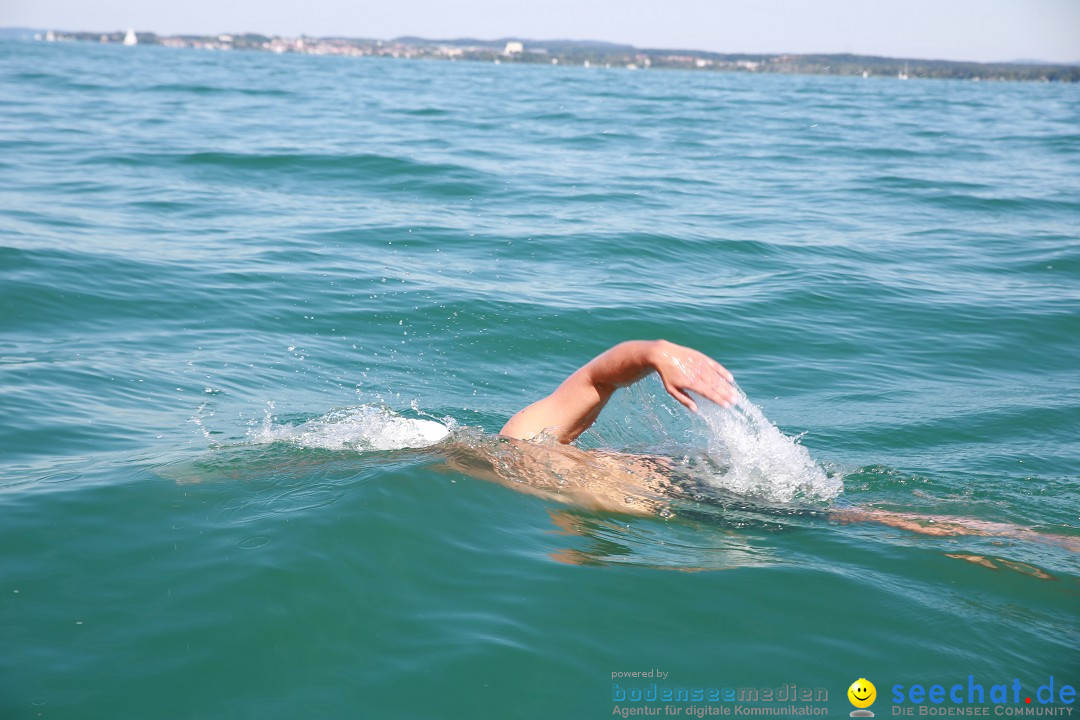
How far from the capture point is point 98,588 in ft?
12.0

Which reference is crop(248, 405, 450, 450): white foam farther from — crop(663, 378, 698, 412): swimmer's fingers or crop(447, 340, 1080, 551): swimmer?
crop(663, 378, 698, 412): swimmer's fingers

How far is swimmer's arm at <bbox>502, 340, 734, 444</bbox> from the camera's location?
3.78 m

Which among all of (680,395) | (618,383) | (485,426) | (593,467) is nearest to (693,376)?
(680,395)

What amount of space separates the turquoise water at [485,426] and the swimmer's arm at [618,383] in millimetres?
418

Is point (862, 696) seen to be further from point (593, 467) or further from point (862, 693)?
point (593, 467)

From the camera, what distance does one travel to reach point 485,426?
6000 millimetres

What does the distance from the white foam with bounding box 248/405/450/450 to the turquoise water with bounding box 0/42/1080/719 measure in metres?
0.04

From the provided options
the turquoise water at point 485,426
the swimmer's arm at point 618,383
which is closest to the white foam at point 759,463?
the turquoise water at point 485,426

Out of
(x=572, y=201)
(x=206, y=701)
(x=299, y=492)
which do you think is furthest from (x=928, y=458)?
(x=572, y=201)

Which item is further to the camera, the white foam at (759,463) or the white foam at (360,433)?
the white foam at (360,433)

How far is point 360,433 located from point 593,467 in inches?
55.4

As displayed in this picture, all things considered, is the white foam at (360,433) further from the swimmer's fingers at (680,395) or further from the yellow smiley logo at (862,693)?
the yellow smiley logo at (862,693)

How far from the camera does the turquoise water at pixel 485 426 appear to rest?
10.9ft

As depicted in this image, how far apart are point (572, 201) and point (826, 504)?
9.03 m
